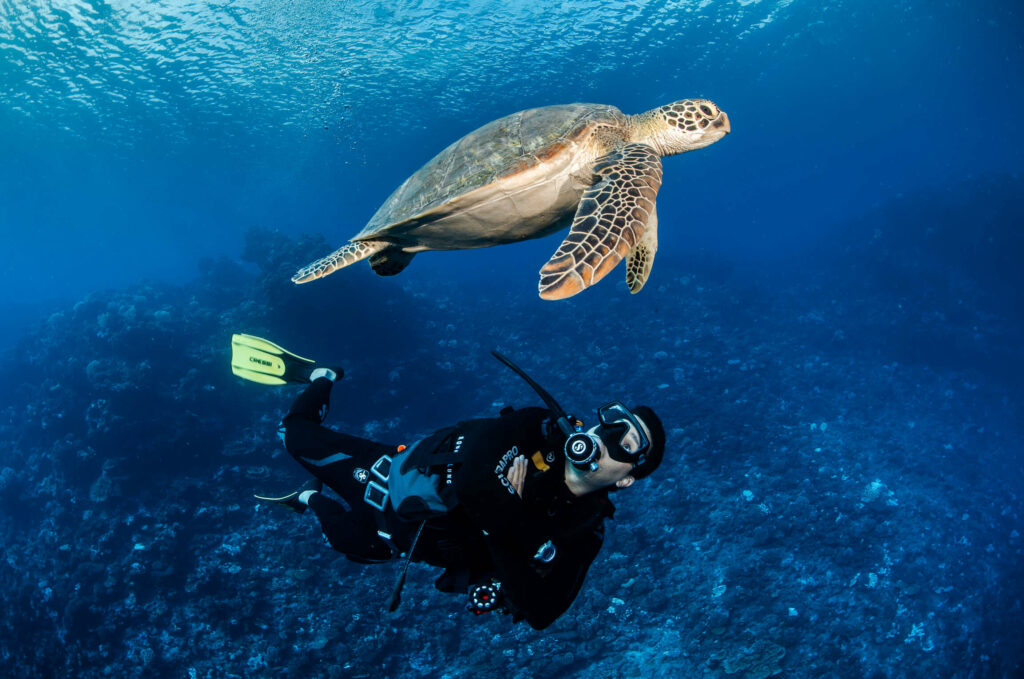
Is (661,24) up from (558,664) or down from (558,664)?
up

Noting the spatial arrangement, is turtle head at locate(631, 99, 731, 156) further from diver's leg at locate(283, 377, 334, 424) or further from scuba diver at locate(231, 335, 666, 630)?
diver's leg at locate(283, 377, 334, 424)

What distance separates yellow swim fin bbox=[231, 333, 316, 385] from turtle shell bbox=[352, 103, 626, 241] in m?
1.64

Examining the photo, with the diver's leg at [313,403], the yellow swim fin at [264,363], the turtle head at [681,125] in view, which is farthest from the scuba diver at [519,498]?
the turtle head at [681,125]

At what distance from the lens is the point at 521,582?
197 cm

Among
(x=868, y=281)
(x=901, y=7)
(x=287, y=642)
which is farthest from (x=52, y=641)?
(x=901, y=7)

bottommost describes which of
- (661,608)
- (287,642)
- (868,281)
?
(868,281)

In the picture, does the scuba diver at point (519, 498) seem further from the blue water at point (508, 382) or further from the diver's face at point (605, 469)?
the blue water at point (508, 382)

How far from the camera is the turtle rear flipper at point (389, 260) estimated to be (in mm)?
4840

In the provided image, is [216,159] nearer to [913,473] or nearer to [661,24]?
[661,24]

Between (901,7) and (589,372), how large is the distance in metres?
33.2

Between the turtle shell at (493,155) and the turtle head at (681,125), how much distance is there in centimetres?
25

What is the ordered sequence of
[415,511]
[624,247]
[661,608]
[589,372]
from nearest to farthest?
[415,511] → [624,247] → [661,608] → [589,372]

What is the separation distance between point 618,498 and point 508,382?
4972 millimetres

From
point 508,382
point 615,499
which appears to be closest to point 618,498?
point 615,499
